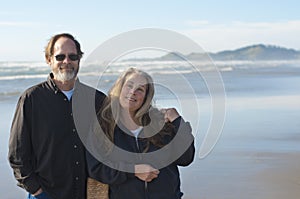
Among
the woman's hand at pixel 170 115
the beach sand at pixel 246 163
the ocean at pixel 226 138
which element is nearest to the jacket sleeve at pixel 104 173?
the woman's hand at pixel 170 115

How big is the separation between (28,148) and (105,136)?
0.67 meters

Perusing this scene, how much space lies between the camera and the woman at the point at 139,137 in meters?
3.42

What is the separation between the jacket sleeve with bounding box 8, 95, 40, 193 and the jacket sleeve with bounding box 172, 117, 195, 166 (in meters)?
1.05

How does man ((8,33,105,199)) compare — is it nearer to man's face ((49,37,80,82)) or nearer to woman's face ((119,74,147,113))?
man's face ((49,37,80,82))

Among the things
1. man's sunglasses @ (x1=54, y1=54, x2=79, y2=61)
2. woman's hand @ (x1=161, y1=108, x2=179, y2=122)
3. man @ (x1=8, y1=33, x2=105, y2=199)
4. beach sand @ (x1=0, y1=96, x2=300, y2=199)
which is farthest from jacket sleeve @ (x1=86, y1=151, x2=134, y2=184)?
beach sand @ (x1=0, y1=96, x2=300, y2=199)

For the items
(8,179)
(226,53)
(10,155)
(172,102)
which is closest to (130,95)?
(10,155)

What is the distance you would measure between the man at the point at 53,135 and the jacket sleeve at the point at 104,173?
332 mm

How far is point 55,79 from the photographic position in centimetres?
385

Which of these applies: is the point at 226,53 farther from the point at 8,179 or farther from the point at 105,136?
the point at 105,136

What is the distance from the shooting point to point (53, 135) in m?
3.72

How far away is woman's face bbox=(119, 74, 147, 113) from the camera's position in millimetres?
3426

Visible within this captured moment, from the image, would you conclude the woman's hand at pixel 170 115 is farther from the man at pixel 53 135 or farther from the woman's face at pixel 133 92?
the man at pixel 53 135

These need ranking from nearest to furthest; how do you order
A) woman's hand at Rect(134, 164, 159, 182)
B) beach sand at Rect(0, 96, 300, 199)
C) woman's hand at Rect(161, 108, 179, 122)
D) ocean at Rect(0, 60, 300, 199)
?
woman's hand at Rect(134, 164, 159, 182), woman's hand at Rect(161, 108, 179, 122), ocean at Rect(0, 60, 300, 199), beach sand at Rect(0, 96, 300, 199)

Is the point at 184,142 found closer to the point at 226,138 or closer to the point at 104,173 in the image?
the point at 104,173
